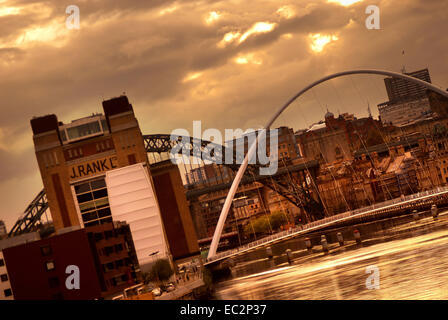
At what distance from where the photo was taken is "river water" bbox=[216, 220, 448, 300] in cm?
2255

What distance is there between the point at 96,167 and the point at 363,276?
3188 cm

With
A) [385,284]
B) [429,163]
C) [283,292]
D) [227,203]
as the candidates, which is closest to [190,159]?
[227,203]

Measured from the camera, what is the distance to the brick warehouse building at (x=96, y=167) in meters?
53.7

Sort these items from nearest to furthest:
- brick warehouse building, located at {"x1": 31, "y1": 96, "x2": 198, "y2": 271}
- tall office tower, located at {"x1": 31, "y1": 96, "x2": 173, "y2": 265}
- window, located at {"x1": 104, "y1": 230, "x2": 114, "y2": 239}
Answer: window, located at {"x1": 104, "y1": 230, "x2": 114, "y2": 239} < brick warehouse building, located at {"x1": 31, "y1": 96, "x2": 198, "y2": 271} < tall office tower, located at {"x1": 31, "y1": 96, "x2": 173, "y2": 265}

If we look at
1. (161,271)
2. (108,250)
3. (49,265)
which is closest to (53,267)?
(49,265)

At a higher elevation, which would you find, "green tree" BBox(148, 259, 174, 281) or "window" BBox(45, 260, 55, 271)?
"window" BBox(45, 260, 55, 271)

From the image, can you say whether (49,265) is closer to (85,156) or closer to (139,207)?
(139,207)

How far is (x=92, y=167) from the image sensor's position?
Result: 5556cm

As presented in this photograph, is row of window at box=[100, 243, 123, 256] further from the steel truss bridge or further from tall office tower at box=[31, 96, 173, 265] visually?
the steel truss bridge

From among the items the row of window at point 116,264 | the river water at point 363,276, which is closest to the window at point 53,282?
the row of window at point 116,264

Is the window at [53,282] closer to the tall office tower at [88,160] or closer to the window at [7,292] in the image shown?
the window at [7,292]

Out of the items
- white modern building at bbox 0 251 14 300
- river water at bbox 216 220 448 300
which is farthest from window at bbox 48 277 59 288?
river water at bbox 216 220 448 300
